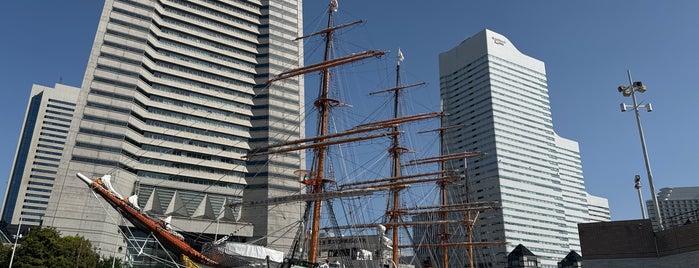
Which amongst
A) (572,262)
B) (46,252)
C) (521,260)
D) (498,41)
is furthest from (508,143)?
(46,252)

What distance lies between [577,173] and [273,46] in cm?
14655

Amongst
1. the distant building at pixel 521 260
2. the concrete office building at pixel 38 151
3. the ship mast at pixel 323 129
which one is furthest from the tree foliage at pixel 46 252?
the concrete office building at pixel 38 151

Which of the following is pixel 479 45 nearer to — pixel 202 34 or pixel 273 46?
pixel 273 46

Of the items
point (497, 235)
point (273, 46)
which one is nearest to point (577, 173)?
point (497, 235)

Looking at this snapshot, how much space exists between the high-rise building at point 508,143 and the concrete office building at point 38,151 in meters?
145

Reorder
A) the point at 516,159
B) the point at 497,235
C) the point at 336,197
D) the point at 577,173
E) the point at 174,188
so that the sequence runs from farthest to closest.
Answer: the point at 577,173 < the point at 516,159 < the point at 497,235 < the point at 174,188 < the point at 336,197

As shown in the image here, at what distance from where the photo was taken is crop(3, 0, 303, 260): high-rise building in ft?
239

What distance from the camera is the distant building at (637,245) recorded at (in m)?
20.2

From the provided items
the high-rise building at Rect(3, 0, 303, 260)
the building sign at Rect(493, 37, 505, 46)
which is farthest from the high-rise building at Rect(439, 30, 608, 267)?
the high-rise building at Rect(3, 0, 303, 260)

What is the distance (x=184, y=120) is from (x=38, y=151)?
12777cm

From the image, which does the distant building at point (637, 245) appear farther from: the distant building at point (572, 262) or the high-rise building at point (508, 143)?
the high-rise building at point (508, 143)

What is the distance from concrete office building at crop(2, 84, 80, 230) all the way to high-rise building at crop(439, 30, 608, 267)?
5695 inches

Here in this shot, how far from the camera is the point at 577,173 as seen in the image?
635 ft

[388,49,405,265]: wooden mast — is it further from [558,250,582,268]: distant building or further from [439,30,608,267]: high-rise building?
[439,30,608,267]: high-rise building
